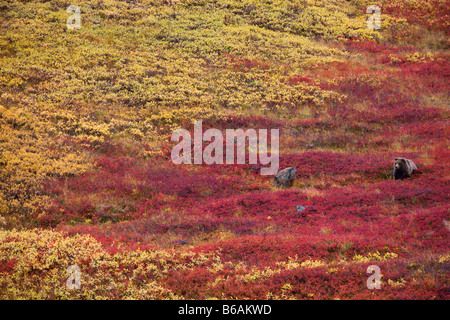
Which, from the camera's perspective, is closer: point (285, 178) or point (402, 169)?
point (402, 169)

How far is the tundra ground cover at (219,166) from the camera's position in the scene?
1103cm

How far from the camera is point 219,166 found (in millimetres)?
24500

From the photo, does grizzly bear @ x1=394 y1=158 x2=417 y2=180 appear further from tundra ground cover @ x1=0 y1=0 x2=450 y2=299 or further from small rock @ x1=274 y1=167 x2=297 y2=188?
small rock @ x1=274 y1=167 x2=297 y2=188

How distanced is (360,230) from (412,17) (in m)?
53.1

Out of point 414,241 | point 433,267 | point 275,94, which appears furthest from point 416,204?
point 275,94

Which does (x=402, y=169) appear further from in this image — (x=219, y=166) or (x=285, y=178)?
(x=219, y=166)

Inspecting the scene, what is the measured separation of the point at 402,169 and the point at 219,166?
40.9 ft

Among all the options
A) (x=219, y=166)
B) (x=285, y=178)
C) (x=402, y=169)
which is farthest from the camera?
(x=219, y=166)

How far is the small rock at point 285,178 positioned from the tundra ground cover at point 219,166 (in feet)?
2.22

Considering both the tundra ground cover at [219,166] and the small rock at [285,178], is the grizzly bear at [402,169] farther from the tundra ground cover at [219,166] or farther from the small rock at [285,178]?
the small rock at [285,178]

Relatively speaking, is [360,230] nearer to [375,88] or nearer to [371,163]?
[371,163]

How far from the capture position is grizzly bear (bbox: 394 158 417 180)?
19828mm

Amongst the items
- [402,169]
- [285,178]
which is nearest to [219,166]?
[285,178]
